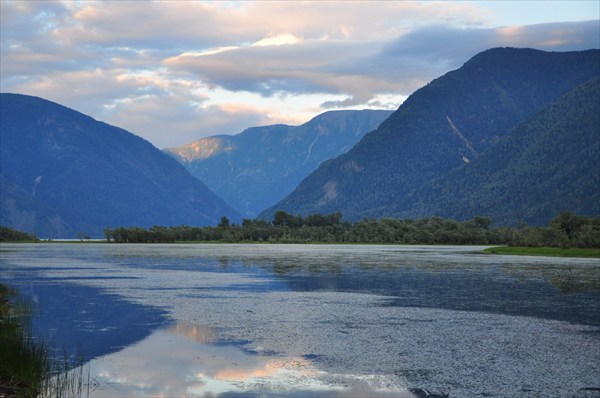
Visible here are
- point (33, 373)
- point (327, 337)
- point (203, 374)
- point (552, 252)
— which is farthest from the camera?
point (552, 252)

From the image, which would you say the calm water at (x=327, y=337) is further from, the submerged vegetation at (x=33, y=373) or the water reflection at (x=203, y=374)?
the submerged vegetation at (x=33, y=373)

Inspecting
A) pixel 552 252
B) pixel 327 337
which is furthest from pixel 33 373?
pixel 552 252

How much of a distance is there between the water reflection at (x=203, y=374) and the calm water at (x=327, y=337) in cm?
7

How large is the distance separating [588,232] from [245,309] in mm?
114369

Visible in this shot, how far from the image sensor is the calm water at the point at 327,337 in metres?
26.0

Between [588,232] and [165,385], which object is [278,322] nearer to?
[165,385]

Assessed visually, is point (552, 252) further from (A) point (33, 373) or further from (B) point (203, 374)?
(A) point (33, 373)

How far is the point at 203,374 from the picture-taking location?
27.6 m

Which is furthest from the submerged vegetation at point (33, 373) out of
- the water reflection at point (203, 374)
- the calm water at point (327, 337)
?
the calm water at point (327, 337)

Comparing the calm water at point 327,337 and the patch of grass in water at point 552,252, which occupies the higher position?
the calm water at point 327,337

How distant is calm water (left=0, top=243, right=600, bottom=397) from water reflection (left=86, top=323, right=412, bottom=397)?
2.8 inches

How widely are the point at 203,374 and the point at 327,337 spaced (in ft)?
33.0

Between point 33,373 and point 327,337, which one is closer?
point 33,373

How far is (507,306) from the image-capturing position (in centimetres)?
5084
